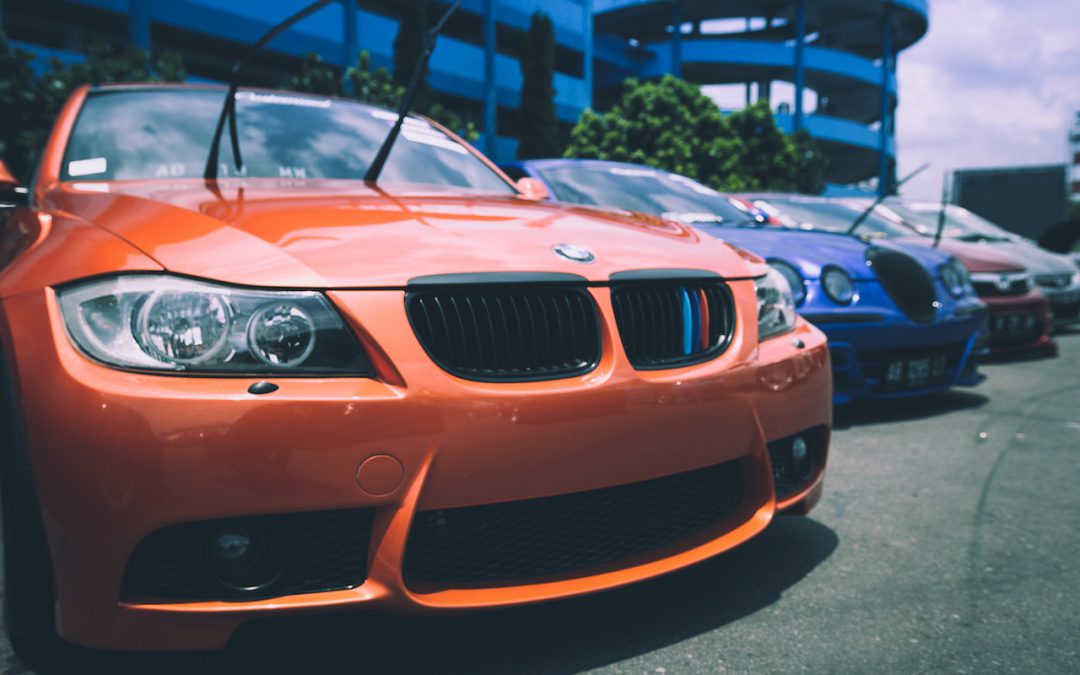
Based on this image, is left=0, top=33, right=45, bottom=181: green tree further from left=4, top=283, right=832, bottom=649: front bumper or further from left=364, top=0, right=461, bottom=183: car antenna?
left=4, top=283, right=832, bottom=649: front bumper

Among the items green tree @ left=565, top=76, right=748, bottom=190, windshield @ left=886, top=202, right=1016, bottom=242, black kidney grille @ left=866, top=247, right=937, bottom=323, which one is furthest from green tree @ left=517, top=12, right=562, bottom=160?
black kidney grille @ left=866, top=247, right=937, bottom=323

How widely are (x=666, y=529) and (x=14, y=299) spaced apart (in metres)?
1.50

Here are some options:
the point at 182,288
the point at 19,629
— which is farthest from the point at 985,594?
the point at 19,629

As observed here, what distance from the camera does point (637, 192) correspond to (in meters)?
5.37

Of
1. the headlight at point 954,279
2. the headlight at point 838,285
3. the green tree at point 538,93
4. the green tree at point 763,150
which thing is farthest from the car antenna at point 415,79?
the green tree at point 538,93

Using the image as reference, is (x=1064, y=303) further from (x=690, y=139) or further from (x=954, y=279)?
(x=690, y=139)

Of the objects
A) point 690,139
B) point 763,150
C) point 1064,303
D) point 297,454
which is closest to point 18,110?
point 297,454

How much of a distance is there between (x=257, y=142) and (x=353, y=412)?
1.74 m

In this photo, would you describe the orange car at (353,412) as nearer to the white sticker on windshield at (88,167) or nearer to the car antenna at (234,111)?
the white sticker on windshield at (88,167)

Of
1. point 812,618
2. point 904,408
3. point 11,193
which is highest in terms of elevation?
point 11,193

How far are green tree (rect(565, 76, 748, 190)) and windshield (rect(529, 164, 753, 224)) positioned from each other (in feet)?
63.3

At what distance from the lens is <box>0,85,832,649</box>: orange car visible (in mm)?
1628

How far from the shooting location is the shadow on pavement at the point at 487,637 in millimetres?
1927

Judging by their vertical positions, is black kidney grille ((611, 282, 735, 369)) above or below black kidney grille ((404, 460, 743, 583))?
above
